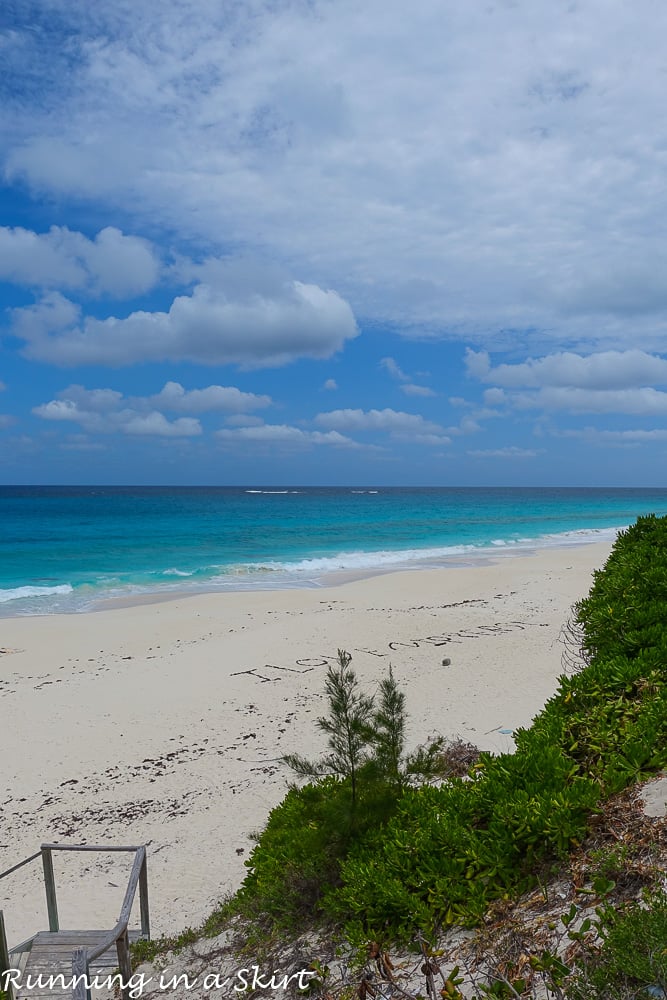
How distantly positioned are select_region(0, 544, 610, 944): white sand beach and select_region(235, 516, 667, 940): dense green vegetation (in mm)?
2350

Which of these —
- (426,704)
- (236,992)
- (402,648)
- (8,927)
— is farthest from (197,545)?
(236,992)

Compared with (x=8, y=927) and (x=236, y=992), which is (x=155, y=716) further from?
(x=236, y=992)

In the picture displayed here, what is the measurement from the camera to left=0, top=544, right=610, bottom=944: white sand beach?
6875 millimetres

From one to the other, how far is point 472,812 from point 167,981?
247 centimetres

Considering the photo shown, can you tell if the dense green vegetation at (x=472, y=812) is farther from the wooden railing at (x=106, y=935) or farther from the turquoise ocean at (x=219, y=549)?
the turquoise ocean at (x=219, y=549)

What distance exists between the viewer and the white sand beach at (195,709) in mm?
6875

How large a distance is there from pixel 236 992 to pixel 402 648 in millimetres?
11147

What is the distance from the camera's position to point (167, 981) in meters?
4.21

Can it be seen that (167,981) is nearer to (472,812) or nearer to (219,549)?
(472,812)

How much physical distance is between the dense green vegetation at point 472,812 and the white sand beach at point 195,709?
7.71 feet

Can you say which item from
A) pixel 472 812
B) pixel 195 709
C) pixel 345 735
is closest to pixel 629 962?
pixel 472 812

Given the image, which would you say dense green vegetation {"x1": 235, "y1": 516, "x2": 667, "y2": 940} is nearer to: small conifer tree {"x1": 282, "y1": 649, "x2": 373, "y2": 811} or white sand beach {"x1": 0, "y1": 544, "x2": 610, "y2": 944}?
small conifer tree {"x1": 282, "y1": 649, "x2": 373, "y2": 811}

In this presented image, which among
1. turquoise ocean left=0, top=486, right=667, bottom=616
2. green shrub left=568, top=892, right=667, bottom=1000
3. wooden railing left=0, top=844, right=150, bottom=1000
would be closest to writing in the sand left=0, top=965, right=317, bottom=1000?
wooden railing left=0, top=844, right=150, bottom=1000

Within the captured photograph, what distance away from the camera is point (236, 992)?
3.54 metres
